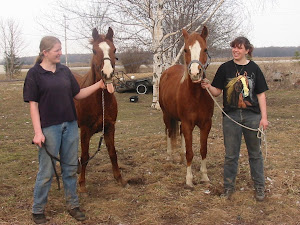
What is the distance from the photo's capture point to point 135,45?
1384 cm

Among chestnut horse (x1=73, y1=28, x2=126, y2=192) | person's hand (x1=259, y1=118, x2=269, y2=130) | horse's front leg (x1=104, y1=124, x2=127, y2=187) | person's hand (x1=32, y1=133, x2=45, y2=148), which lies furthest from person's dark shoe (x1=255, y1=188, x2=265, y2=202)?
person's hand (x1=32, y1=133, x2=45, y2=148)

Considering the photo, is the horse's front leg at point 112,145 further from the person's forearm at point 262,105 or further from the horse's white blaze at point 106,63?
the person's forearm at point 262,105

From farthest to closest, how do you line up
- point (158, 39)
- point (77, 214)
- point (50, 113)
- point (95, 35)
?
point (158, 39), point (95, 35), point (77, 214), point (50, 113)

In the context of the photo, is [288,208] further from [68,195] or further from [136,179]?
[68,195]

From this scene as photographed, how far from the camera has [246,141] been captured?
4.19m

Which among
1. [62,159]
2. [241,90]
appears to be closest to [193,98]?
[241,90]

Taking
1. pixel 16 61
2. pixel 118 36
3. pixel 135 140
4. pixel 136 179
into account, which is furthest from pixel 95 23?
pixel 16 61

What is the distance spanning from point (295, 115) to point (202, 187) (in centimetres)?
794

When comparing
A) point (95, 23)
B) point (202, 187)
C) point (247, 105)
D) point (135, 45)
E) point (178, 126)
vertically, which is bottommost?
point (202, 187)

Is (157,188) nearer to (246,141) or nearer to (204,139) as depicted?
(204,139)

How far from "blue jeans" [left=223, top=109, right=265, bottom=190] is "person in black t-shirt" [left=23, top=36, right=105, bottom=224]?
203 centimetres

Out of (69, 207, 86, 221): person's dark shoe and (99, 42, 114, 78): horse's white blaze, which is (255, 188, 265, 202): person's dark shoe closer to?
(69, 207, 86, 221): person's dark shoe

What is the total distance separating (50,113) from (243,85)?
2412mm

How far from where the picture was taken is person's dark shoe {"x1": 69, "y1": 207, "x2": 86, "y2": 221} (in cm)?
371
